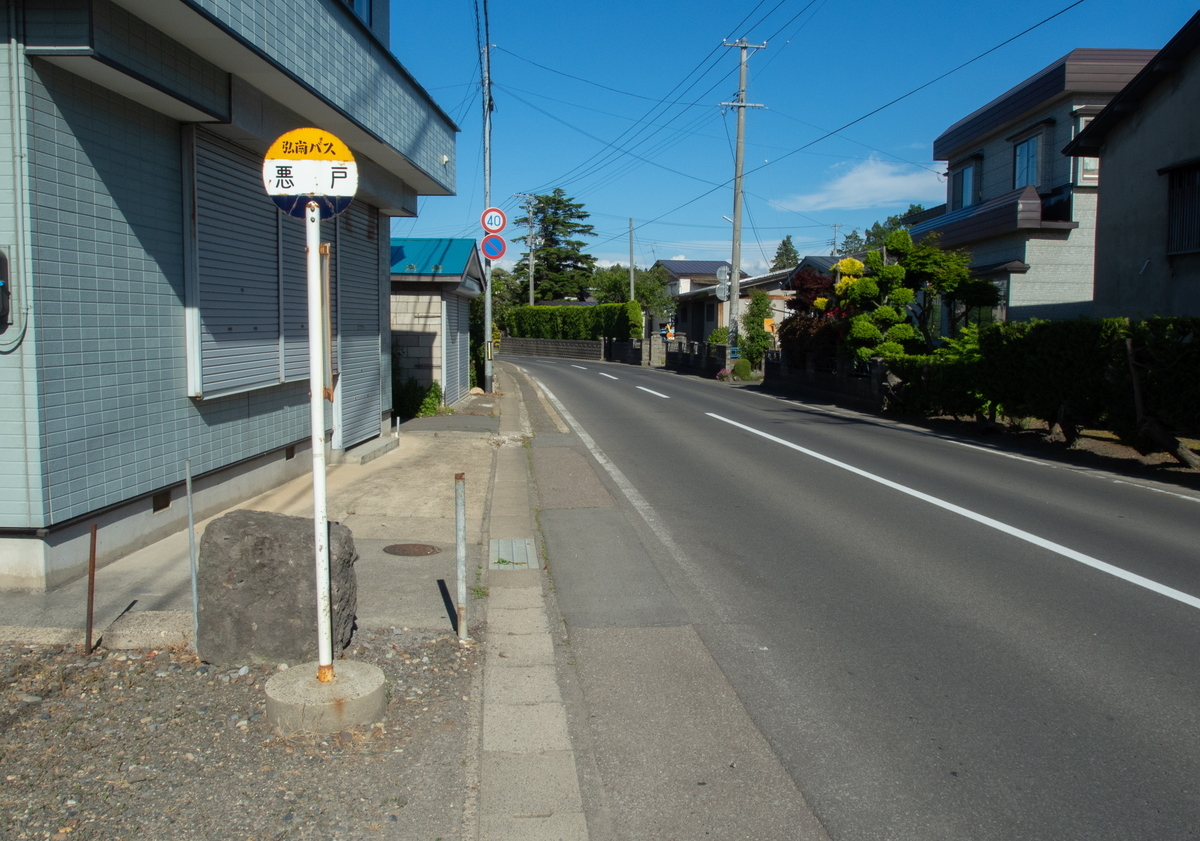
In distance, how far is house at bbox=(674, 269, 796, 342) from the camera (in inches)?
1794

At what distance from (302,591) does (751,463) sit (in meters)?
8.82

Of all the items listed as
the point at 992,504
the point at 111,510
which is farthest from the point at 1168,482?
the point at 111,510

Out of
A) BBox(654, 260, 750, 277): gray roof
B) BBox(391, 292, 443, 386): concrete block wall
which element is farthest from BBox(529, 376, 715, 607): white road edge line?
BBox(654, 260, 750, 277): gray roof

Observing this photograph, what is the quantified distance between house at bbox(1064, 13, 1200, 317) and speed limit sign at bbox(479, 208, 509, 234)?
12.7 meters

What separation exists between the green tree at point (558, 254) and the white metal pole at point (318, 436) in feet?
242

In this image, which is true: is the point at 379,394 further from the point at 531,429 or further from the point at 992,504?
the point at 992,504

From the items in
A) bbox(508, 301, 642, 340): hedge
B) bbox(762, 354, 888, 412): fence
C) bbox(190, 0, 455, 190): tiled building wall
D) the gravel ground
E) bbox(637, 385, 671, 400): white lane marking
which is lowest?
the gravel ground

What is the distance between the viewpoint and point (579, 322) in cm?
5962

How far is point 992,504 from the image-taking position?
9758mm

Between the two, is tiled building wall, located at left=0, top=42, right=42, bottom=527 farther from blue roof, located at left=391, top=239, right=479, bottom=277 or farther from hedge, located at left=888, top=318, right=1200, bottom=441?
blue roof, located at left=391, top=239, right=479, bottom=277

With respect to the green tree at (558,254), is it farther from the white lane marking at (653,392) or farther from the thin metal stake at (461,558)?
the thin metal stake at (461,558)

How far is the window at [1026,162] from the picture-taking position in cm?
2394

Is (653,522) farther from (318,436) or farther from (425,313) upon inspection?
(425,313)

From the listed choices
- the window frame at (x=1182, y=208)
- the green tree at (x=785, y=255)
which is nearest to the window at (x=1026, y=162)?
the window frame at (x=1182, y=208)
